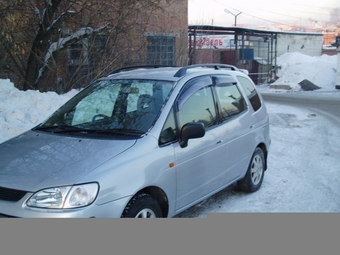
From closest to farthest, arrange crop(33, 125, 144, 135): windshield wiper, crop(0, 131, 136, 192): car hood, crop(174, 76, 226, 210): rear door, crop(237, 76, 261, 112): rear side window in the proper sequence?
crop(0, 131, 136, 192): car hood
crop(33, 125, 144, 135): windshield wiper
crop(174, 76, 226, 210): rear door
crop(237, 76, 261, 112): rear side window

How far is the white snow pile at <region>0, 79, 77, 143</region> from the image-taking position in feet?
23.3

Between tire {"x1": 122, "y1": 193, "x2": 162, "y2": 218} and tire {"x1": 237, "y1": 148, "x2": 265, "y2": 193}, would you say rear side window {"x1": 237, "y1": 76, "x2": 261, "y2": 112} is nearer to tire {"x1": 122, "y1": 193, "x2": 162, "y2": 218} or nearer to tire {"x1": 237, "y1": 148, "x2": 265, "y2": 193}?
tire {"x1": 237, "y1": 148, "x2": 265, "y2": 193}

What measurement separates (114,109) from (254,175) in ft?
8.03

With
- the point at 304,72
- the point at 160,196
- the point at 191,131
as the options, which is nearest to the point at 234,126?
the point at 191,131

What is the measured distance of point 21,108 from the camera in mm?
7980

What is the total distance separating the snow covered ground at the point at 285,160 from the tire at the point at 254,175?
0.12 m

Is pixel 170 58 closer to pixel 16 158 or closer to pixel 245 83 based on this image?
pixel 245 83

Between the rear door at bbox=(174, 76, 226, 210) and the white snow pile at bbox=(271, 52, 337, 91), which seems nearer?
the rear door at bbox=(174, 76, 226, 210)

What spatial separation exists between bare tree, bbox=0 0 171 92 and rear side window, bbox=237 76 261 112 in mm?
5375

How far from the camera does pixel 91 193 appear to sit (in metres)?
3.24

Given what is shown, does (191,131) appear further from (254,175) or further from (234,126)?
(254,175)

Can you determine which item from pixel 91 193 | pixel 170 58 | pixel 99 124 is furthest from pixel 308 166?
pixel 170 58

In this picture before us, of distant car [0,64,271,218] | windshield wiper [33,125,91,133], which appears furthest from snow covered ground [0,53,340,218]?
windshield wiper [33,125,91,133]

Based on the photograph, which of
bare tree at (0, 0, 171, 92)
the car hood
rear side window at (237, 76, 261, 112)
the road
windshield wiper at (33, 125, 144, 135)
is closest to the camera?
the car hood
